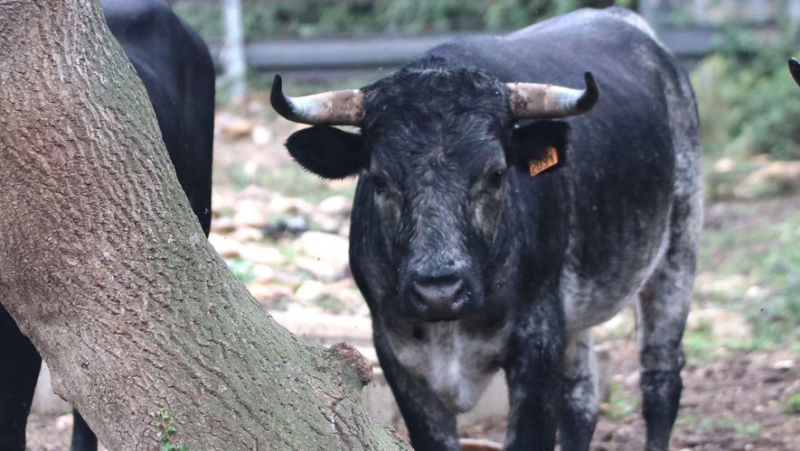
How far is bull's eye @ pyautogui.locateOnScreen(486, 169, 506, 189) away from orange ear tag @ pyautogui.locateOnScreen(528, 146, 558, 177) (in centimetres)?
20

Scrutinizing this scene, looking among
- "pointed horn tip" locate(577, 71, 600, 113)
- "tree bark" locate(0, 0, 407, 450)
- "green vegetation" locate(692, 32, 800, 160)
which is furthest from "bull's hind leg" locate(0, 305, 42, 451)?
"green vegetation" locate(692, 32, 800, 160)

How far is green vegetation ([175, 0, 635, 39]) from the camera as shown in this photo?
17888 millimetres

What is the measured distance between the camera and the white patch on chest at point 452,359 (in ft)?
17.3

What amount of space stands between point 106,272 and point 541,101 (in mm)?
2166

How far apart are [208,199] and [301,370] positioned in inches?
98.7

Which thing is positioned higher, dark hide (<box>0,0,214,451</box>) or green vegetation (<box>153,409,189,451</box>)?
dark hide (<box>0,0,214,451</box>)

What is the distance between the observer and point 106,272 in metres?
3.68

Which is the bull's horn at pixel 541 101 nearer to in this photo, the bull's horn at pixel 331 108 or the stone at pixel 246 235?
the bull's horn at pixel 331 108

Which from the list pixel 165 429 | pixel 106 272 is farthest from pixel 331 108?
pixel 165 429

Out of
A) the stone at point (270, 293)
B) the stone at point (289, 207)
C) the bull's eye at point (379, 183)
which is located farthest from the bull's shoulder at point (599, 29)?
the stone at point (289, 207)

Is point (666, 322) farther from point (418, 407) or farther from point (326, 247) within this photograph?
point (326, 247)

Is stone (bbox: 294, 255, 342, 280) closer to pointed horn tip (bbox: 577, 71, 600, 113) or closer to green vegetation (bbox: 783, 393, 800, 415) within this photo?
green vegetation (bbox: 783, 393, 800, 415)

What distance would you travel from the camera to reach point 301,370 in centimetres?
392

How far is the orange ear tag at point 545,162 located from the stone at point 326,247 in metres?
4.68
